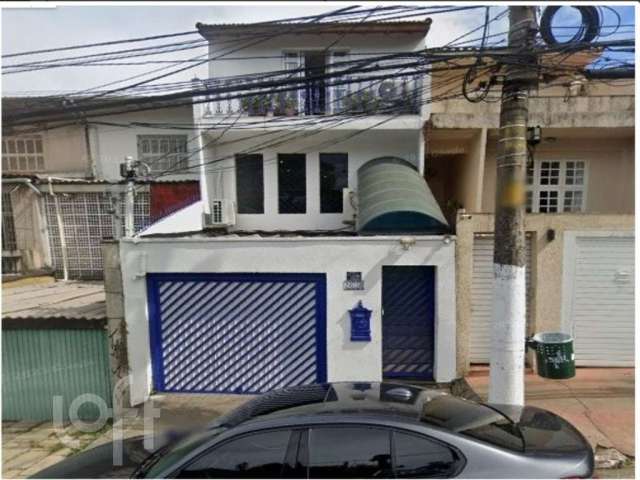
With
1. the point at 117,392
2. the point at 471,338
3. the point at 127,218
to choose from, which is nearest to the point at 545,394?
the point at 471,338

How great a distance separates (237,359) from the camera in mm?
5871

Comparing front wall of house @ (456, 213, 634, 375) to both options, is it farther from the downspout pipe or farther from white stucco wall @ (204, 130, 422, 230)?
the downspout pipe

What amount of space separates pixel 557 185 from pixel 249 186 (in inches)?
286

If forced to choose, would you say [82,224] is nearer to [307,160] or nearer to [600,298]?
[307,160]

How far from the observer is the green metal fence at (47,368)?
576cm

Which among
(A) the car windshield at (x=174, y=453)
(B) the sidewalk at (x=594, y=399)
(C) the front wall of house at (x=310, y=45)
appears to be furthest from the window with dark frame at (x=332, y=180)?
(A) the car windshield at (x=174, y=453)

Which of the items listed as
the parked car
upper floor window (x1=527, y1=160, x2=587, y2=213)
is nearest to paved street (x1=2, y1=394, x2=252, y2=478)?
the parked car

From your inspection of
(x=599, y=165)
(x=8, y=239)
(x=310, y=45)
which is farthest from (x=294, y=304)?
(x=8, y=239)

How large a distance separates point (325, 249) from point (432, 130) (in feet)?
12.8

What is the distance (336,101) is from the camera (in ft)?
27.2

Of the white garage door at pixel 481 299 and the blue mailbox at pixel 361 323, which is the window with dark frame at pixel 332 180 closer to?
the white garage door at pixel 481 299

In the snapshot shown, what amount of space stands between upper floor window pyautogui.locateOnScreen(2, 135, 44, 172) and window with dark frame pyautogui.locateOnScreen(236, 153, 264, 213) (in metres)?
5.94

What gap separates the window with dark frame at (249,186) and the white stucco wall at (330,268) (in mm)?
3496

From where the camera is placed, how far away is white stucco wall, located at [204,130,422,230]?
8625 mm
